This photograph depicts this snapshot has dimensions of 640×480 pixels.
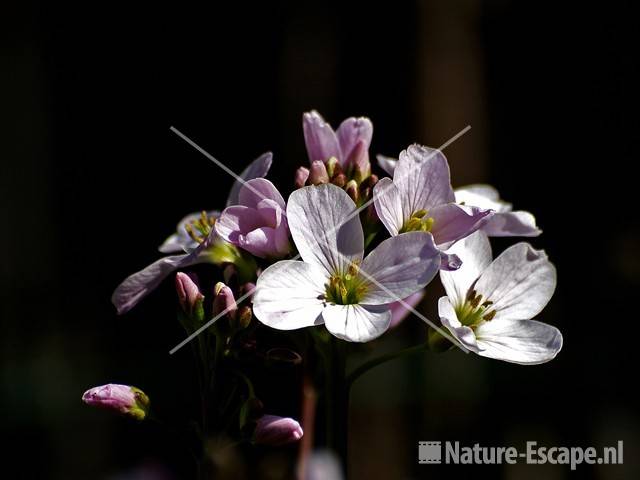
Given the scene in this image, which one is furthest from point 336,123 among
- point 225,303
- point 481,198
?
point 225,303

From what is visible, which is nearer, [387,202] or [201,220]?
[387,202]

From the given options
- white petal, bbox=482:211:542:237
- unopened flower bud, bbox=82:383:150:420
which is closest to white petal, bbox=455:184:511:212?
white petal, bbox=482:211:542:237

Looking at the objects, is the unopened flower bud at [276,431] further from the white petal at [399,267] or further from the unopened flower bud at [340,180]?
the unopened flower bud at [340,180]

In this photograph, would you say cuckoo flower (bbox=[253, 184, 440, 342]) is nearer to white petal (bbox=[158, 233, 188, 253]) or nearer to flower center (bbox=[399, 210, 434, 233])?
flower center (bbox=[399, 210, 434, 233])

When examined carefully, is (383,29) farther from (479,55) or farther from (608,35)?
(608,35)

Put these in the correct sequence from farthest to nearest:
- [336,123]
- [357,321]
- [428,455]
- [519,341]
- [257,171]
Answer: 1. [336,123]
2. [428,455]
3. [257,171]
4. [519,341]
5. [357,321]

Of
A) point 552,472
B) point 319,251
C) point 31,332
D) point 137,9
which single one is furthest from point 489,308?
point 137,9

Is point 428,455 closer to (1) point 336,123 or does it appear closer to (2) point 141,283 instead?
(2) point 141,283
